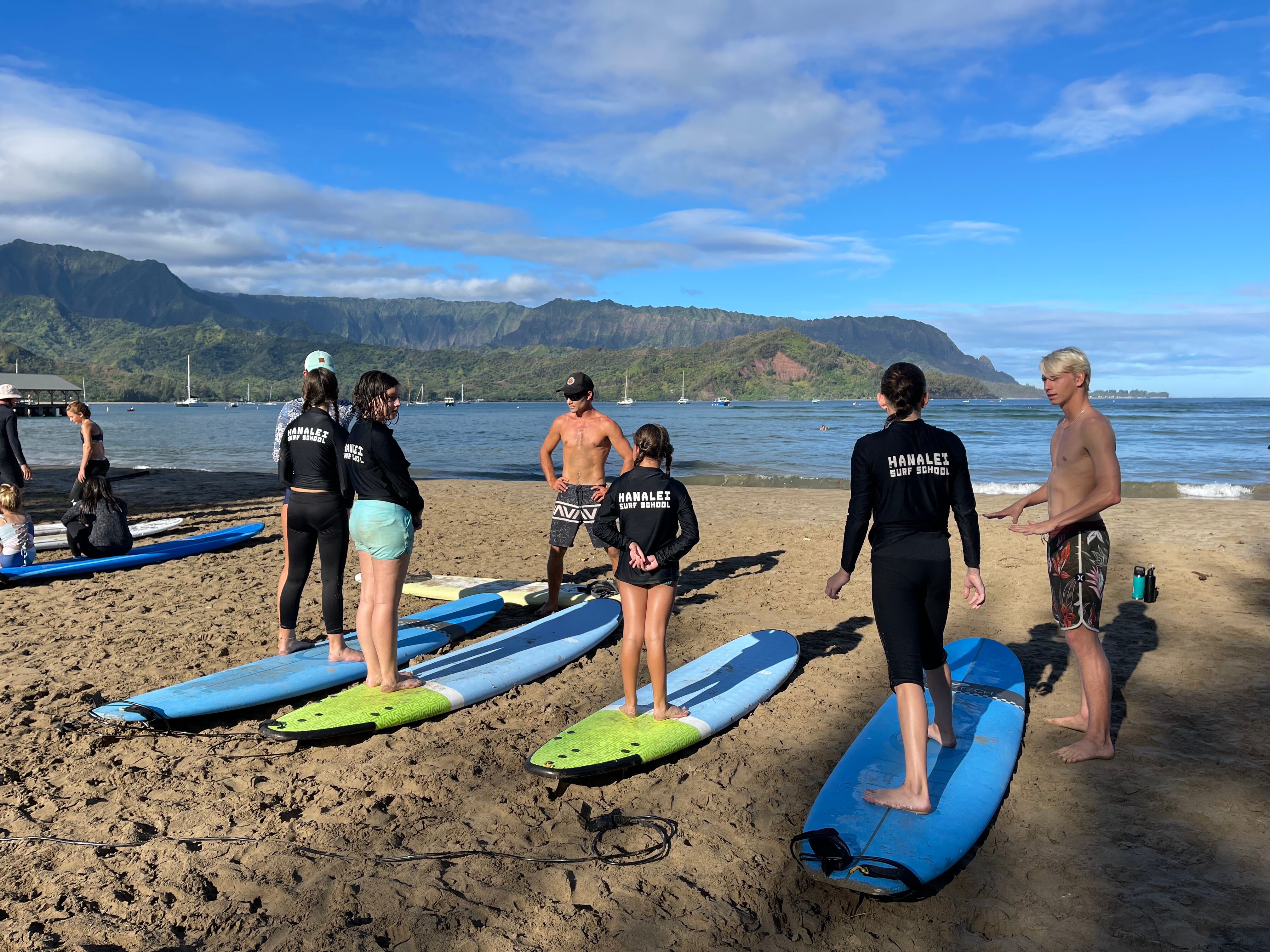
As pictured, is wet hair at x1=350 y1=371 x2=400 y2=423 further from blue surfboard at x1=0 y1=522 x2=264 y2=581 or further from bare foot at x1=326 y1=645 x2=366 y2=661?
blue surfboard at x1=0 y1=522 x2=264 y2=581

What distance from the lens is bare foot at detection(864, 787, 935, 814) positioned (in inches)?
133

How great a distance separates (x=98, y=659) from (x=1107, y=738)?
6739 mm

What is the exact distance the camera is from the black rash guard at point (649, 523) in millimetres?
4094

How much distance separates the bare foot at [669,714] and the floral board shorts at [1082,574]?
6.83 ft

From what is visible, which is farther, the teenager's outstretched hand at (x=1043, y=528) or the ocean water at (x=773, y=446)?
the ocean water at (x=773, y=446)

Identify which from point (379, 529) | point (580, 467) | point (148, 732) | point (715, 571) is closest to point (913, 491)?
point (379, 529)

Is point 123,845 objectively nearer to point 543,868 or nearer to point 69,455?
point 543,868

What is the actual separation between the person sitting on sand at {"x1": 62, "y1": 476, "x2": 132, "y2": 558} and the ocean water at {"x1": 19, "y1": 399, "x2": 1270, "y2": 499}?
14507mm

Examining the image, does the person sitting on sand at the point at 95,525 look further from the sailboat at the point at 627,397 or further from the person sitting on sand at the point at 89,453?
the sailboat at the point at 627,397

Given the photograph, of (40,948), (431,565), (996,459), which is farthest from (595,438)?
(996,459)

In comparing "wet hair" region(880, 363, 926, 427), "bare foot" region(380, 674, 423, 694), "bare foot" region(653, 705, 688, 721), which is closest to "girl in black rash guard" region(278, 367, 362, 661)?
"bare foot" region(380, 674, 423, 694)

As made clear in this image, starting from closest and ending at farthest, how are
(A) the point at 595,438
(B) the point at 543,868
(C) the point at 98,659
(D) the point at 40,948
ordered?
1. (D) the point at 40,948
2. (B) the point at 543,868
3. (C) the point at 98,659
4. (A) the point at 595,438

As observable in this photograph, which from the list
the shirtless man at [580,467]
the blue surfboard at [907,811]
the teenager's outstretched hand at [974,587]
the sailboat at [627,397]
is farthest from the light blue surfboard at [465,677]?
the sailboat at [627,397]

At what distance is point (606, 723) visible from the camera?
433 cm
